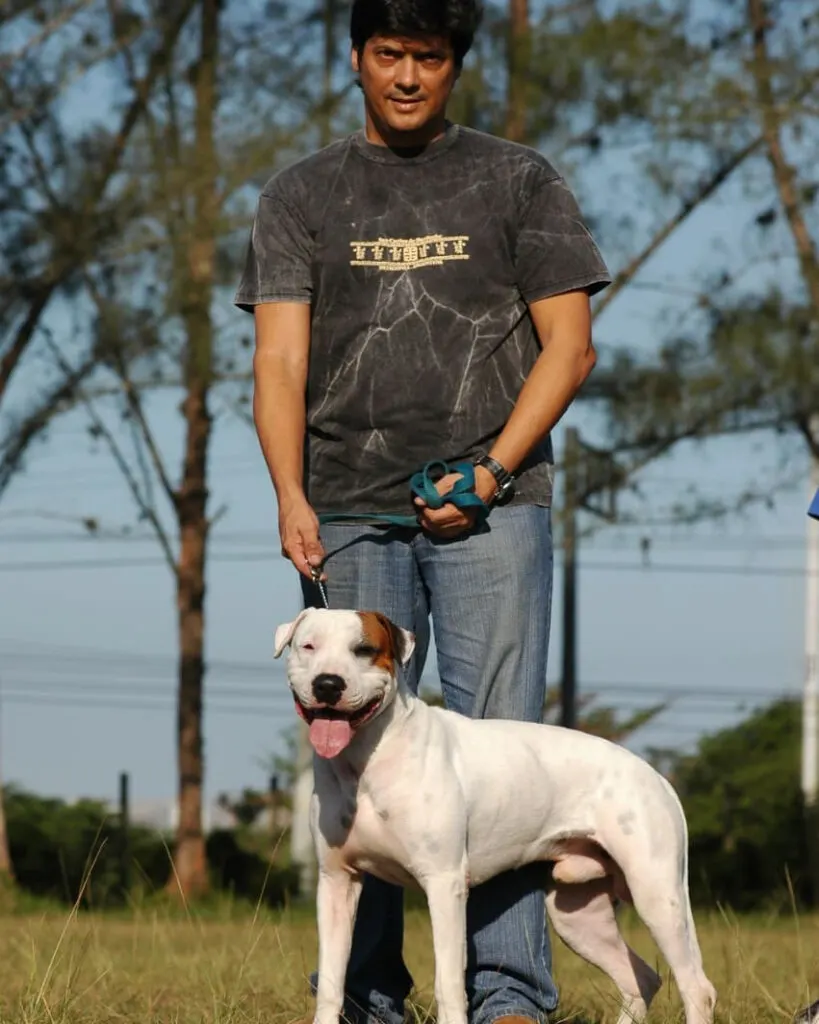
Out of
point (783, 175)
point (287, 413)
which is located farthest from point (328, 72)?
point (287, 413)

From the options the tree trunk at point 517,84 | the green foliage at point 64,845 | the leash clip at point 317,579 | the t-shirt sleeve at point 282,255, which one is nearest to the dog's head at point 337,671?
the leash clip at point 317,579

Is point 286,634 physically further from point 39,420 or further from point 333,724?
point 39,420

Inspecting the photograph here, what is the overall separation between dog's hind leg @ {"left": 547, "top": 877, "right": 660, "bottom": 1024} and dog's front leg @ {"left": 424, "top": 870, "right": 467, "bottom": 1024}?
2.43 feet

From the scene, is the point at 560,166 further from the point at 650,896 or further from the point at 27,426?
the point at 650,896

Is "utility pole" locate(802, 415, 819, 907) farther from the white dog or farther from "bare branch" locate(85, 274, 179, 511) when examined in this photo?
the white dog

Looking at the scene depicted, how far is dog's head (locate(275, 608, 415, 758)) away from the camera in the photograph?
4270 millimetres

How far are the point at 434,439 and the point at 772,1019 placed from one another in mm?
1857

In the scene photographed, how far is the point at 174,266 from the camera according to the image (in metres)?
17.5

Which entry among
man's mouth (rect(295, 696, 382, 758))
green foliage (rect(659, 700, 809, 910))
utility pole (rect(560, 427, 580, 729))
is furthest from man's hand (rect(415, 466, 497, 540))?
green foliage (rect(659, 700, 809, 910))

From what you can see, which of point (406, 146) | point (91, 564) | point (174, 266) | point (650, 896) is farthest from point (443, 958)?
point (91, 564)

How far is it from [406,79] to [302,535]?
1.20 metres

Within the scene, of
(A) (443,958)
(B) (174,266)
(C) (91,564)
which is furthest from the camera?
(C) (91,564)

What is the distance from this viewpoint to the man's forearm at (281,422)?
490 cm

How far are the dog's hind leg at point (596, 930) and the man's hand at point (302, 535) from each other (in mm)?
1129
